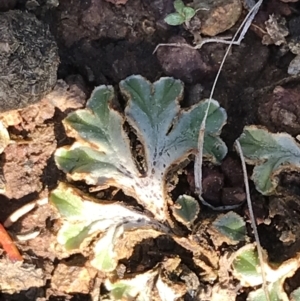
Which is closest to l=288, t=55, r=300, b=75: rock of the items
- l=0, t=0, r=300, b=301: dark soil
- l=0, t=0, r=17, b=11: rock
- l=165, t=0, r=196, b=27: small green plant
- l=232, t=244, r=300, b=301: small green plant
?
l=0, t=0, r=300, b=301: dark soil

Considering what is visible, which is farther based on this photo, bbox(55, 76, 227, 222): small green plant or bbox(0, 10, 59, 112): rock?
bbox(55, 76, 227, 222): small green plant

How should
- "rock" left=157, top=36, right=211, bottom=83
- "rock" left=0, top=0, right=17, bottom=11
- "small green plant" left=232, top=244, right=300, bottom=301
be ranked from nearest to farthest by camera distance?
"small green plant" left=232, top=244, right=300, bottom=301 → "rock" left=0, top=0, right=17, bottom=11 → "rock" left=157, top=36, right=211, bottom=83

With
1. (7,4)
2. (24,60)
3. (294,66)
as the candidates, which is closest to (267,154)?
(294,66)

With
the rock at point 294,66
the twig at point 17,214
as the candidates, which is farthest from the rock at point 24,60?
the rock at point 294,66

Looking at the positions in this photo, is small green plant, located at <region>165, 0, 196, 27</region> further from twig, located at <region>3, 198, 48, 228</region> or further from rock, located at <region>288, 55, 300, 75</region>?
twig, located at <region>3, 198, 48, 228</region>

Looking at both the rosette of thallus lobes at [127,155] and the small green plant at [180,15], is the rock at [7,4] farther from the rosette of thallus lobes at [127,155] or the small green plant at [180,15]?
the small green plant at [180,15]

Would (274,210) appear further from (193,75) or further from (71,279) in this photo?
(71,279)
